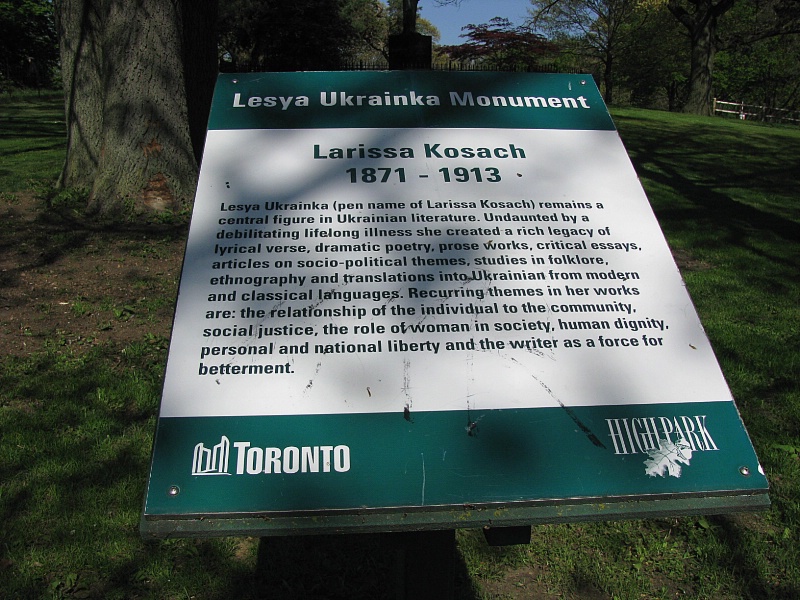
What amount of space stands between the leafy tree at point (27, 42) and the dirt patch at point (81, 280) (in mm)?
27488

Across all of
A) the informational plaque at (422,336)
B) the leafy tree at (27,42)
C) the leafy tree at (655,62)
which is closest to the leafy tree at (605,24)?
the leafy tree at (655,62)

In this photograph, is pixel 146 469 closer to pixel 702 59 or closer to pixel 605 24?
pixel 702 59

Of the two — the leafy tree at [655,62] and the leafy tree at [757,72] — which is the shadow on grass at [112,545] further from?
the leafy tree at [757,72]

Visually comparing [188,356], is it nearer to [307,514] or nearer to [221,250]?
[221,250]

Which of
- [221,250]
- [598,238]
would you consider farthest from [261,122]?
[598,238]

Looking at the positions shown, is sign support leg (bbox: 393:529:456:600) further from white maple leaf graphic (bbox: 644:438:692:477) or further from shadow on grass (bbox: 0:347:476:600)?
white maple leaf graphic (bbox: 644:438:692:477)

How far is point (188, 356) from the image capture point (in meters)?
1.84

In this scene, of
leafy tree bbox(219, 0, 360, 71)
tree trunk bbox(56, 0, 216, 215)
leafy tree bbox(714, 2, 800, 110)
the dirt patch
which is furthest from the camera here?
leafy tree bbox(714, 2, 800, 110)

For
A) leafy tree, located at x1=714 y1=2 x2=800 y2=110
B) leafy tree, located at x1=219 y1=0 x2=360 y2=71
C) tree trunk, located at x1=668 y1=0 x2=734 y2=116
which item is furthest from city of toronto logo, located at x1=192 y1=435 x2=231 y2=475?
leafy tree, located at x1=714 y1=2 x2=800 y2=110

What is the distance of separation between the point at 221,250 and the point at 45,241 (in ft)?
16.1

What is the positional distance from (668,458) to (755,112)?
43.3 metres

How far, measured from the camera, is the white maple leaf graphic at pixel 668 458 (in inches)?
69.5

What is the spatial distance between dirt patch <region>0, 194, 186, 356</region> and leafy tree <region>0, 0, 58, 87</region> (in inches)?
1082

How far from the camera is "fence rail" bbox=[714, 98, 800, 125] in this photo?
35.3 metres
